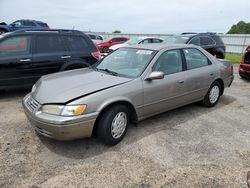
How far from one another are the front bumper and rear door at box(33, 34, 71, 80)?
2.76 meters

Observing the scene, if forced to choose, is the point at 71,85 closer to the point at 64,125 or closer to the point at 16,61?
the point at 64,125

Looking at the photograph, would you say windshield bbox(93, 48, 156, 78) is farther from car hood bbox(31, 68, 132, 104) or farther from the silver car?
car hood bbox(31, 68, 132, 104)

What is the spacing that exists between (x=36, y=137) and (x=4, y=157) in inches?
Answer: 24.3

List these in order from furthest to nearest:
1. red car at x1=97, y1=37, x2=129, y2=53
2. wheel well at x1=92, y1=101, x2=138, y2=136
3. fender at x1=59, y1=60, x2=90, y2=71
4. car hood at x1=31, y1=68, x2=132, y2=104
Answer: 1. red car at x1=97, y1=37, x2=129, y2=53
2. fender at x1=59, y1=60, x2=90, y2=71
3. wheel well at x1=92, y1=101, x2=138, y2=136
4. car hood at x1=31, y1=68, x2=132, y2=104

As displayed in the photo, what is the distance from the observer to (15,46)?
558 centimetres

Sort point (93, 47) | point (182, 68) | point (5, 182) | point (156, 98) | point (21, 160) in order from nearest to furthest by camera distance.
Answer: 1. point (5, 182)
2. point (21, 160)
3. point (156, 98)
4. point (182, 68)
5. point (93, 47)

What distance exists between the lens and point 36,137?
3.73 metres

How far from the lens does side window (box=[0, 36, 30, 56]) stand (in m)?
5.46

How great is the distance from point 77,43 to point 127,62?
8.47 ft

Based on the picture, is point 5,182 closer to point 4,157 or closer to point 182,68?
point 4,157

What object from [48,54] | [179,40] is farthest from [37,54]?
[179,40]

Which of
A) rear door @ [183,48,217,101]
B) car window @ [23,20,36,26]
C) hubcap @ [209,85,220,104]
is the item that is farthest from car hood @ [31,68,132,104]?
car window @ [23,20,36,26]

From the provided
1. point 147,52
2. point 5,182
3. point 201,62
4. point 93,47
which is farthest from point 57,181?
point 93,47

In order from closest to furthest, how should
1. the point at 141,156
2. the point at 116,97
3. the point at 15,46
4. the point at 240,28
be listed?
the point at 141,156
the point at 116,97
the point at 15,46
the point at 240,28
